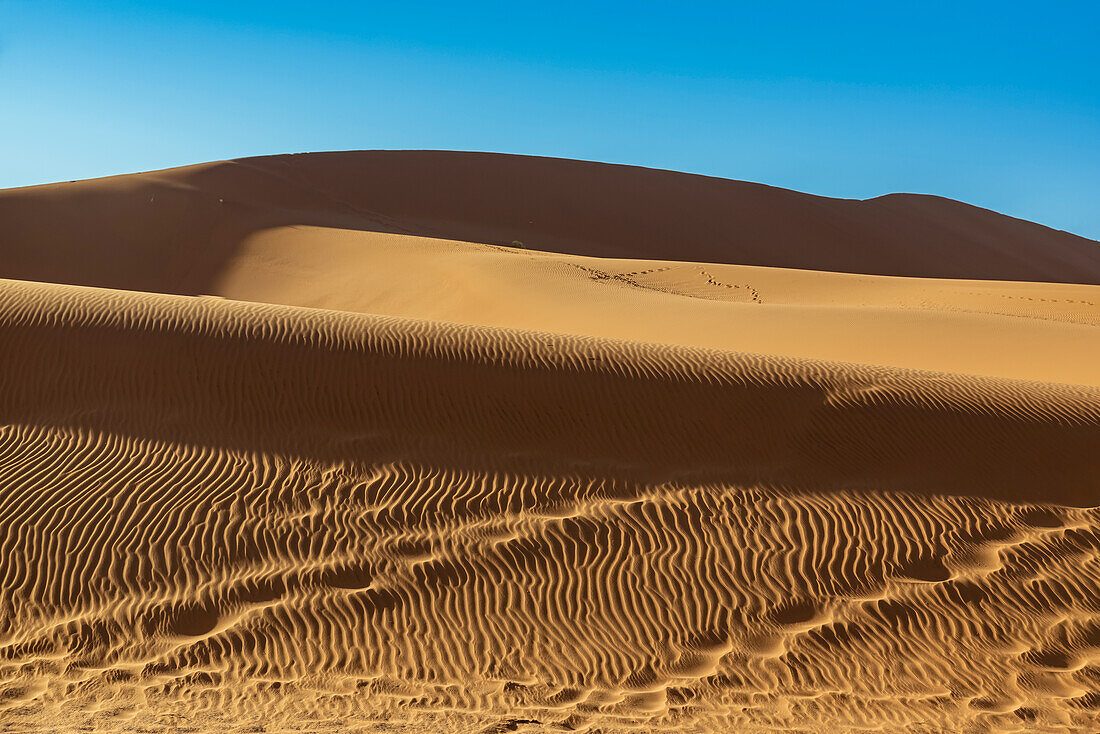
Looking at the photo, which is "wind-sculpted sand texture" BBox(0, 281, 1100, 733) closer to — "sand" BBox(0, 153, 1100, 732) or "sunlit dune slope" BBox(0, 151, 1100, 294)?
"sand" BBox(0, 153, 1100, 732)

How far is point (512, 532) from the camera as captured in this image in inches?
297

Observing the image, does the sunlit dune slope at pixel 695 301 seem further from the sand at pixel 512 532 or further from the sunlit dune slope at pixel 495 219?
the sand at pixel 512 532

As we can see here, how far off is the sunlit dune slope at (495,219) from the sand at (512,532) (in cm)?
1828

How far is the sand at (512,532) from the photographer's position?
19.3 ft

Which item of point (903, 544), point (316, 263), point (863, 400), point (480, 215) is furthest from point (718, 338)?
point (480, 215)

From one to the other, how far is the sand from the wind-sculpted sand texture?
3 cm

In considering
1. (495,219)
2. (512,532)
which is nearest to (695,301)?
(512,532)

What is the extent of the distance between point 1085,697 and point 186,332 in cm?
844

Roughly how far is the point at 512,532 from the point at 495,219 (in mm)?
33273

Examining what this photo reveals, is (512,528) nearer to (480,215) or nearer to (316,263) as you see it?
(316,263)

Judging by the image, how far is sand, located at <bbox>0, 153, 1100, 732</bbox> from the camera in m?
5.89

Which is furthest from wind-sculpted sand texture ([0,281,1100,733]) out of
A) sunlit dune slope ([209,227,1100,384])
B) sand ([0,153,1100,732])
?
sunlit dune slope ([209,227,1100,384])

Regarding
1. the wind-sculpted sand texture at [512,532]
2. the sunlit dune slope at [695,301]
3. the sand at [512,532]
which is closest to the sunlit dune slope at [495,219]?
the sunlit dune slope at [695,301]

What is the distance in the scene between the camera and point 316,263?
88.8 feet
